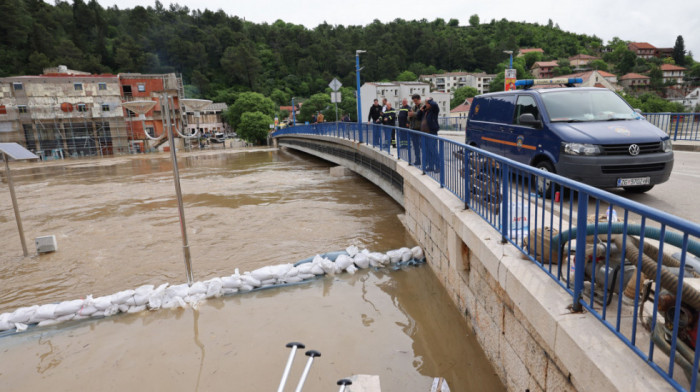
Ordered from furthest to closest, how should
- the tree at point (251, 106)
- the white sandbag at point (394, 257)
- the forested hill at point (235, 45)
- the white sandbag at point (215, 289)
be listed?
the forested hill at point (235, 45) → the tree at point (251, 106) → the white sandbag at point (394, 257) → the white sandbag at point (215, 289)

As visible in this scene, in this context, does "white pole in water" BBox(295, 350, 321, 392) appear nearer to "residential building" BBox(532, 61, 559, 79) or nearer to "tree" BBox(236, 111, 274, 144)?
"tree" BBox(236, 111, 274, 144)

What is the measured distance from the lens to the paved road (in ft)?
18.4

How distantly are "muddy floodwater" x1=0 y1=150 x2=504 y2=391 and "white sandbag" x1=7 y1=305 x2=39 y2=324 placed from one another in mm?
276

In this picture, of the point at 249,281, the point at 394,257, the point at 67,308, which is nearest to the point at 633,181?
the point at 394,257

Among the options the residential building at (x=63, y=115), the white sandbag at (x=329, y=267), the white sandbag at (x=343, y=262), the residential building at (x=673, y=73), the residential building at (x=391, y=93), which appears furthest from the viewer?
the residential building at (x=673, y=73)

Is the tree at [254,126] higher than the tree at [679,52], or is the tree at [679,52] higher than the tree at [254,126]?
the tree at [679,52]

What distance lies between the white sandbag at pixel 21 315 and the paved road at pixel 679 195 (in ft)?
29.6

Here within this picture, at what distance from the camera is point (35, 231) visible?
11.7 metres

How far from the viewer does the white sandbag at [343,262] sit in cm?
741

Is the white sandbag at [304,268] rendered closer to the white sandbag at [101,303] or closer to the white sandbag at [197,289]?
the white sandbag at [197,289]

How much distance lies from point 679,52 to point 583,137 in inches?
6453

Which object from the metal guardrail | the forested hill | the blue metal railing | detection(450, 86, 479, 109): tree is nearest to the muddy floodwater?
the metal guardrail

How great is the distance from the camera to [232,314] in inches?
238

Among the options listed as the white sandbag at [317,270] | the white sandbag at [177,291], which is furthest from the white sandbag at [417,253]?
the white sandbag at [177,291]
